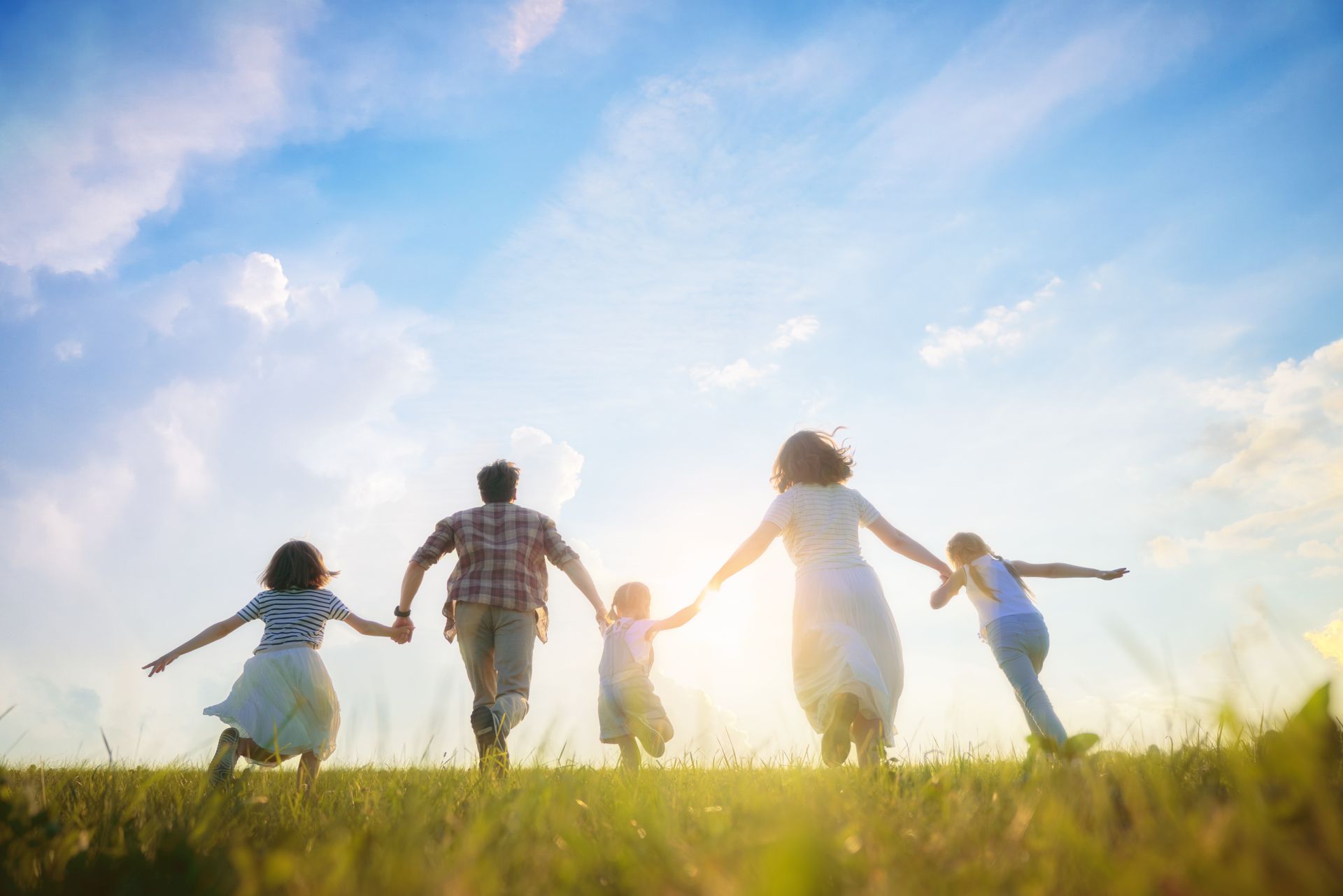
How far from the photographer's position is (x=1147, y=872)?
1.39 m

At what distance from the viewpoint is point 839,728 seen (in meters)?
5.19

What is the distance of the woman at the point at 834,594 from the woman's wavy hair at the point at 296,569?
3386mm

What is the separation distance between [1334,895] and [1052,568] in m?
7.61

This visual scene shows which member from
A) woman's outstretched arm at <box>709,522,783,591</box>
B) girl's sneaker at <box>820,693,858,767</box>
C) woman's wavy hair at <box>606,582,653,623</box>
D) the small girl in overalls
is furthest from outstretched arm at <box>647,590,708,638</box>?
woman's wavy hair at <box>606,582,653,623</box>

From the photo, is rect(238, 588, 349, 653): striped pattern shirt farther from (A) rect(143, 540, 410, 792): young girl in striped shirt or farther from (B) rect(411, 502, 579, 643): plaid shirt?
(B) rect(411, 502, 579, 643): plaid shirt

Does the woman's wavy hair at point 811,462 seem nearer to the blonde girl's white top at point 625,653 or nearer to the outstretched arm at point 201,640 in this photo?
the blonde girl's white top at point 625,653

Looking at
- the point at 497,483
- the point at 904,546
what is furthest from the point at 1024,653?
the point at 497,483

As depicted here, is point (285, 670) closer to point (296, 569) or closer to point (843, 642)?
point (296, 569)

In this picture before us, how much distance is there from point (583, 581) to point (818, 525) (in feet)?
9.26

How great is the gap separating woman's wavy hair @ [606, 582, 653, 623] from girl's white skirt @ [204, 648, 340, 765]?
137 inches

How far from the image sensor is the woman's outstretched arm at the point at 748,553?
18.0 ft

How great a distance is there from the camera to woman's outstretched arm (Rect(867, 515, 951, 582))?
5980mm

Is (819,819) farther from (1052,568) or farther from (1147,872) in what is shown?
(1052,568)

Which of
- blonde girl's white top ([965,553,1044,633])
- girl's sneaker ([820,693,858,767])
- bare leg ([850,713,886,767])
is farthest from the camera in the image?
blonde girl's white top ([965,553,1044,633])
